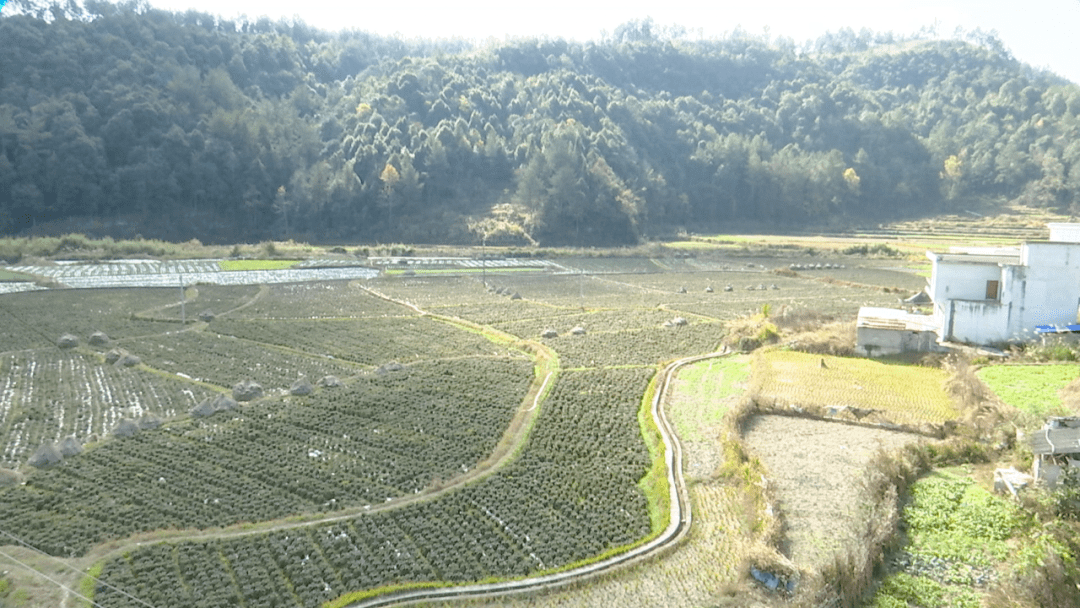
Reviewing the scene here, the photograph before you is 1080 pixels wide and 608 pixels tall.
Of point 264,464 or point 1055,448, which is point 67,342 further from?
point 1055,448

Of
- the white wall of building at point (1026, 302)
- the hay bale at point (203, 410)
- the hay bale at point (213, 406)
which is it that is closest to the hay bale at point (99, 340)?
the hay bale at point (213, 406)

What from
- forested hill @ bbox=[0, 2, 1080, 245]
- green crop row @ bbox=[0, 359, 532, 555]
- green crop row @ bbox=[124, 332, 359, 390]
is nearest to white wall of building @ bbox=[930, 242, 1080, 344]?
green crop row @ bbox=[0, 359, 532, 555]

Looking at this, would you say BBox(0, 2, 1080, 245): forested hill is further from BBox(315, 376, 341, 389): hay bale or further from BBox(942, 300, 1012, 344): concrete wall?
BBox(315, 376, 341, 389): hay bale

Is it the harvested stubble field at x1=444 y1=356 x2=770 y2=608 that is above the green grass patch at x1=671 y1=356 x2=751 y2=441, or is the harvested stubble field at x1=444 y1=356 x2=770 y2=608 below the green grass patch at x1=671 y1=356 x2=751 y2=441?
below

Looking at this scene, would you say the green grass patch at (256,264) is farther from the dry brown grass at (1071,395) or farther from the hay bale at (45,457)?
the dry brown grass at (1071,395)

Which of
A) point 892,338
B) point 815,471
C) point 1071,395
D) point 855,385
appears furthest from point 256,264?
point 1071,395

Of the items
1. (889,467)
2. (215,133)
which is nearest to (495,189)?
(215,133)
